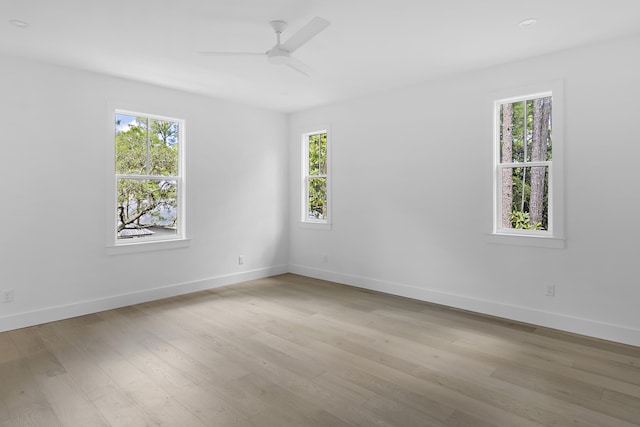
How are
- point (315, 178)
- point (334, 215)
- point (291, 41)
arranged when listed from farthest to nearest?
point (315, 178) < point (334, 215) < point (291, 41)

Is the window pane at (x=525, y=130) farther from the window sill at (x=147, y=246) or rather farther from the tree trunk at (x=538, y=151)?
the window sill at (x=147, y=246)

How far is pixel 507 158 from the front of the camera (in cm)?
403

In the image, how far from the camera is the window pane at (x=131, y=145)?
14.6 ft

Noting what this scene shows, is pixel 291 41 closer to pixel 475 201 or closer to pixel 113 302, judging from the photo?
pixel 475 201

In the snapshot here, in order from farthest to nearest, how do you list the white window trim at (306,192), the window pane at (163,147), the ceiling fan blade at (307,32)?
the white window trim at (306,192) < the window pane at (163,147) < the ceiling fan blade at (307,32)

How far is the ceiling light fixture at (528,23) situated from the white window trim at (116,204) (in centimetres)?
399

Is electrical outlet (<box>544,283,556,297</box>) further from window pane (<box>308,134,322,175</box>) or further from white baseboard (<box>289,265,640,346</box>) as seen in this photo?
window pane (<box>308,134,322,175</box>)

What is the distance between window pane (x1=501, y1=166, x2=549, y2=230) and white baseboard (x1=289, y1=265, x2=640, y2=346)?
2.92 feet

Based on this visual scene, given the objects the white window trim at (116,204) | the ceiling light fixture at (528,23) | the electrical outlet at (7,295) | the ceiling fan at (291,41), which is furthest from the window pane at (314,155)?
the electrical outlet at (7,295)

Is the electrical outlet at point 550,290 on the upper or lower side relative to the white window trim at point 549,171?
lower

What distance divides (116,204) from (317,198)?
292 cm

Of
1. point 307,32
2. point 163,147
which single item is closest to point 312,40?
point 307,32

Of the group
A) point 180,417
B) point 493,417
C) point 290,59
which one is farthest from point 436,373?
point 290,59

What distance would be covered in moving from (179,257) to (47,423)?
2.90 metres
